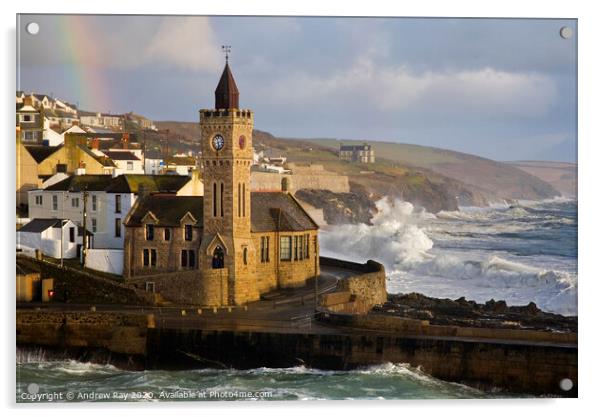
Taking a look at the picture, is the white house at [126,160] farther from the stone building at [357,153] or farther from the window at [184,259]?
the stone building at [357,153]

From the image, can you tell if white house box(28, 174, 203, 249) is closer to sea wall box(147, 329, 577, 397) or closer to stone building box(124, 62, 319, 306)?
stone building box(124, 62, 319, 306)

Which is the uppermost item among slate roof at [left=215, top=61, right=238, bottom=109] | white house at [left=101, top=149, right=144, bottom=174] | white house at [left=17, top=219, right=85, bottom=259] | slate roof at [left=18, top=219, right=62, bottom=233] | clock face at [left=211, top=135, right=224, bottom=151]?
slate roof at [left=215, top=61, right=238, bottom=109]

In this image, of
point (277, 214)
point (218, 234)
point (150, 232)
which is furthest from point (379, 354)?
point (150, 232)

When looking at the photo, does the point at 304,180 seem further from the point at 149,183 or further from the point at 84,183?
the point at 84,183

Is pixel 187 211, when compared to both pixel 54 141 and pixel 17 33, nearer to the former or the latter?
pixel 54 141

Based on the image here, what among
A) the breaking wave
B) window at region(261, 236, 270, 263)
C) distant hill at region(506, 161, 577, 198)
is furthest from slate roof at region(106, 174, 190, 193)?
distant hill at region(506, 161, 577, 198)

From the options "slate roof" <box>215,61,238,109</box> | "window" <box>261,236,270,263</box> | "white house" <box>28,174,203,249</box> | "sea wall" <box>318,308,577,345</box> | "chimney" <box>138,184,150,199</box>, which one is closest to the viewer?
"sea wall" <box>318,308,577,345</box>
